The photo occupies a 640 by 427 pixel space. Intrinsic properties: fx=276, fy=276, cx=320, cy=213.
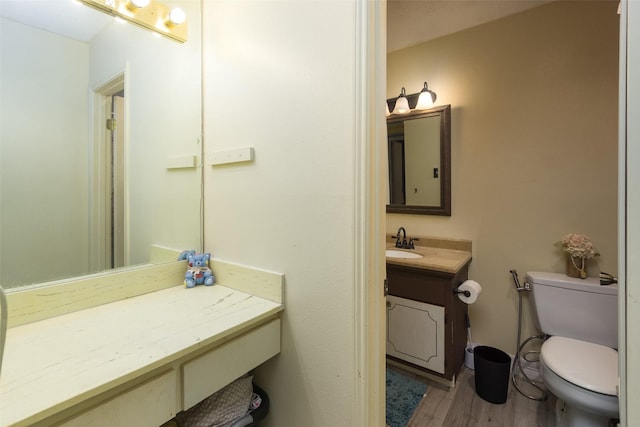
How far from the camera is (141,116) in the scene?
4.23 ft

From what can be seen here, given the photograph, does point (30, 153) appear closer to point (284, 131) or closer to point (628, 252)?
point (284, 131)

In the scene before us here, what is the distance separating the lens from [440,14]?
1.78m

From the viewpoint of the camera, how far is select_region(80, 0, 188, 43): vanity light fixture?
3.62ft

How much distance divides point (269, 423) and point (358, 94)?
132 cm

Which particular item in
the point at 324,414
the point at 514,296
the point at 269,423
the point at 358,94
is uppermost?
the point at 358,94

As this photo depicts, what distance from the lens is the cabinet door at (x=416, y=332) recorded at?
1.69 meters

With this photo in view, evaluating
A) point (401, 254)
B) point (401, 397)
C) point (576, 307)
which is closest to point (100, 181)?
point (401, 254)

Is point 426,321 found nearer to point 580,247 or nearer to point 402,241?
point 402,241

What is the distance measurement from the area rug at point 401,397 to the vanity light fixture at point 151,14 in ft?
7.31

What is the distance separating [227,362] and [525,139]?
6.85 ft

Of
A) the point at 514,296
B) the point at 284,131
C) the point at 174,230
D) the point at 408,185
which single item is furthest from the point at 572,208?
the point at 174,230

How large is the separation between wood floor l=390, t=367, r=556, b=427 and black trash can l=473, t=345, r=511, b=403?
4 cm

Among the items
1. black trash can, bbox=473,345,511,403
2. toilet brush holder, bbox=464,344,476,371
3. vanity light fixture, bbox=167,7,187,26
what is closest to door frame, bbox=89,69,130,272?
vanity light fixture, bbox=167,7,187,26

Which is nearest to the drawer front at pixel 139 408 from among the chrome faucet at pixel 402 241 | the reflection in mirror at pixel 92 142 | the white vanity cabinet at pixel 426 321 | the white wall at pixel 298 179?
the white wall at pixel 298 179
